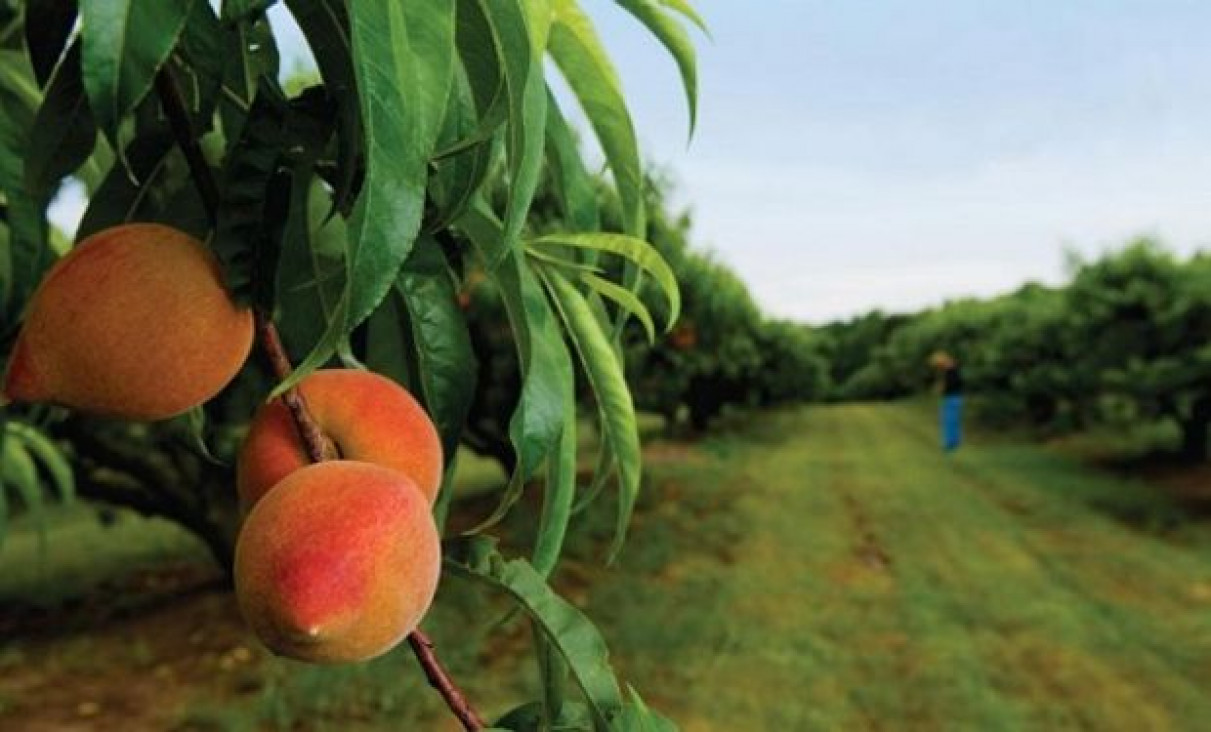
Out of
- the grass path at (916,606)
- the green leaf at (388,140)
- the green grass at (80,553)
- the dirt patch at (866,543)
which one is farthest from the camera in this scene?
the dirt patch at (866,543)

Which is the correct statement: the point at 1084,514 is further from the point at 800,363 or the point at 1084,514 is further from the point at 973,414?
the point at 800,363

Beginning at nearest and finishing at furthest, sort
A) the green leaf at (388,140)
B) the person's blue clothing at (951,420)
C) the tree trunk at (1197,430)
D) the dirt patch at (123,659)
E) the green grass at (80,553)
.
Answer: the green leaf at (388,140) → the dirt patch at (123,659) → the green grass at (80,553) → the tree trunk at (1197,430) → the person's blue clothing at (951,420)

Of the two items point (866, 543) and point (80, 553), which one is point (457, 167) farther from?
point (80, 553)

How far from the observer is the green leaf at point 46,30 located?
52 centimetres

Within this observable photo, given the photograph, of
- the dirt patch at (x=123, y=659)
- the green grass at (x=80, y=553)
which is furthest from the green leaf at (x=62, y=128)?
the green grass at (x=80, y=553)

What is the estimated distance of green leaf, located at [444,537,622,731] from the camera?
0.55 m

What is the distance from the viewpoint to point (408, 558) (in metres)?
0.42

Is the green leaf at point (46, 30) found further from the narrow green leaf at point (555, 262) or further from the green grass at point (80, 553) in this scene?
the green grass at point (80, 553)

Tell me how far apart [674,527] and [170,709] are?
4616 mm

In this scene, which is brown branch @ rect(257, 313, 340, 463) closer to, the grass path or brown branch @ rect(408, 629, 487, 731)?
brown branch @ rect(408, 629, 487, 731)

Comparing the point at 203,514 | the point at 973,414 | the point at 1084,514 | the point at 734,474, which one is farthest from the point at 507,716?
the point at 973,414

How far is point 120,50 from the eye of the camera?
39cm

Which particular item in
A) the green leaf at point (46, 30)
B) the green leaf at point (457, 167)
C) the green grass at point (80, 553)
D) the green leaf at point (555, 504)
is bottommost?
the green grass at point (80, 553)

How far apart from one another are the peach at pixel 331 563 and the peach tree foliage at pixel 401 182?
0.04 metres
